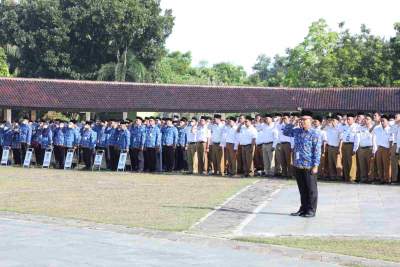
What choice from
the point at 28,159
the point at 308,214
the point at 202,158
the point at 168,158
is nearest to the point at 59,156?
the point at 28,159

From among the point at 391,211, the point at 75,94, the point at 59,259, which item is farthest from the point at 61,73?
the point at 59,259

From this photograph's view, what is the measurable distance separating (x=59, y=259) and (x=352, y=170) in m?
14.6

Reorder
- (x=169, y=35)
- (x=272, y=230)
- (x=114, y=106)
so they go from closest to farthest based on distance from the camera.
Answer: (x=272, y=230), (x=114, y=106), (x=169, y=35)

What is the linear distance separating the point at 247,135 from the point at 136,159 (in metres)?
4.75

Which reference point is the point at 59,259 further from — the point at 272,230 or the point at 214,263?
the point at 272,230

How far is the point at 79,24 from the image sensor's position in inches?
2408

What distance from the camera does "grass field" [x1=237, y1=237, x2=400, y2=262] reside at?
10.7 meters

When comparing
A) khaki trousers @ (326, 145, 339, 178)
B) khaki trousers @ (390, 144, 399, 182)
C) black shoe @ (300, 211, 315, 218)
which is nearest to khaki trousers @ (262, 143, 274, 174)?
khaki trousers @ (326, 145, 339, 178)

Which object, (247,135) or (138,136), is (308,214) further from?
(138,136)

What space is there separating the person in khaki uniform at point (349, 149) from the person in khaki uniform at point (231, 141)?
12.4 ft

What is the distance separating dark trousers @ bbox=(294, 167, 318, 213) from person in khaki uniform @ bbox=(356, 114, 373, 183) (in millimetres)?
7882

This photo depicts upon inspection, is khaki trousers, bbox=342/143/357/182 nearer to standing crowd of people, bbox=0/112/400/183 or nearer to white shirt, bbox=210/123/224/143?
standing crowd of people, bbox=0/112/400/183

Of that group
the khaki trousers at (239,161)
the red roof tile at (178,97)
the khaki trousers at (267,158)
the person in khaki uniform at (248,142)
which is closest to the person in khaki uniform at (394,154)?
the khaki trousers at (267,158)

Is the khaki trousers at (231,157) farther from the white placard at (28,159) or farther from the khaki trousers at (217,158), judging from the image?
the white placard at (28,159)
